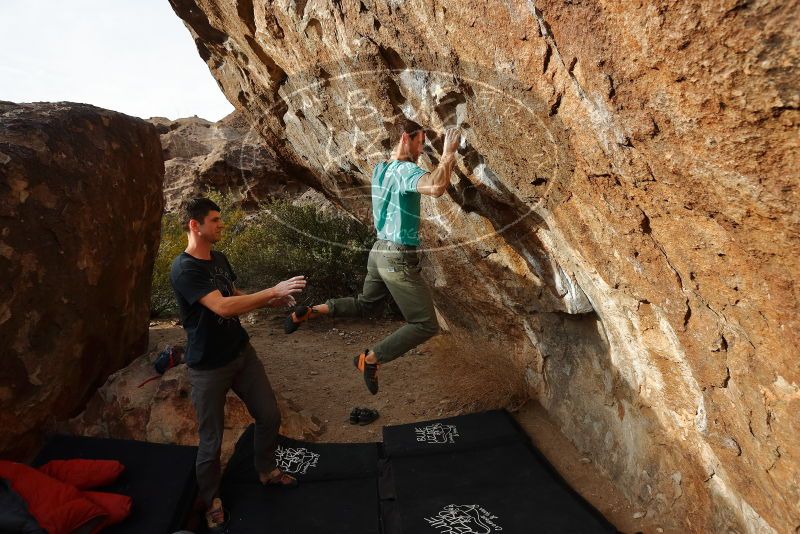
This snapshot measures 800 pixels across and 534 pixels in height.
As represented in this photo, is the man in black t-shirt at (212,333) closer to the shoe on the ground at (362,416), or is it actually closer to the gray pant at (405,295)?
the gray pant at (405,295)

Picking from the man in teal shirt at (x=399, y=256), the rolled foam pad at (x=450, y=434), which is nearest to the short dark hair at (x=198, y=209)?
the man in teal shirt at (x=399, y=256)

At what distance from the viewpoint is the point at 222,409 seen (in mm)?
3037

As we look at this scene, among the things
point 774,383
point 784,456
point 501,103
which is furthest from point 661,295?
point 501,103

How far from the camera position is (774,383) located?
6.83 ft

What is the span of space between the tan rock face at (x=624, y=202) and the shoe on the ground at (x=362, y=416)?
4.16ft

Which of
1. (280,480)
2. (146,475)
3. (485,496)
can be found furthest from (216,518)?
(485,496)

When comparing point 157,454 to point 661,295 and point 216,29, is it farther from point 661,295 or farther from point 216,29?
point 216,29

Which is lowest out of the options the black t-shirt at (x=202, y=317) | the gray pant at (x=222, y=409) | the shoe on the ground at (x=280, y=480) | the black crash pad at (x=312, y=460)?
the black crash pad at (x=312, y=460)

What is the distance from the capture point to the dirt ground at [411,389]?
3.66 m

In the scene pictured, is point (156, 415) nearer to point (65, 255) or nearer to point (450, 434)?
point (65, 255)

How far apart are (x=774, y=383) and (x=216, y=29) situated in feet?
19.5

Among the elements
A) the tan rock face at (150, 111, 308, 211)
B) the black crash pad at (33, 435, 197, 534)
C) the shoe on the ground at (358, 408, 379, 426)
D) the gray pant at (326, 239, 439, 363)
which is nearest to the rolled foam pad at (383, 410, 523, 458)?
the shoe on the ground at (358, 408, 379, 426)

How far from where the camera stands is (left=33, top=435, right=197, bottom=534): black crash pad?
3.09 meters

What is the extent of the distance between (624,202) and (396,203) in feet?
4.68
